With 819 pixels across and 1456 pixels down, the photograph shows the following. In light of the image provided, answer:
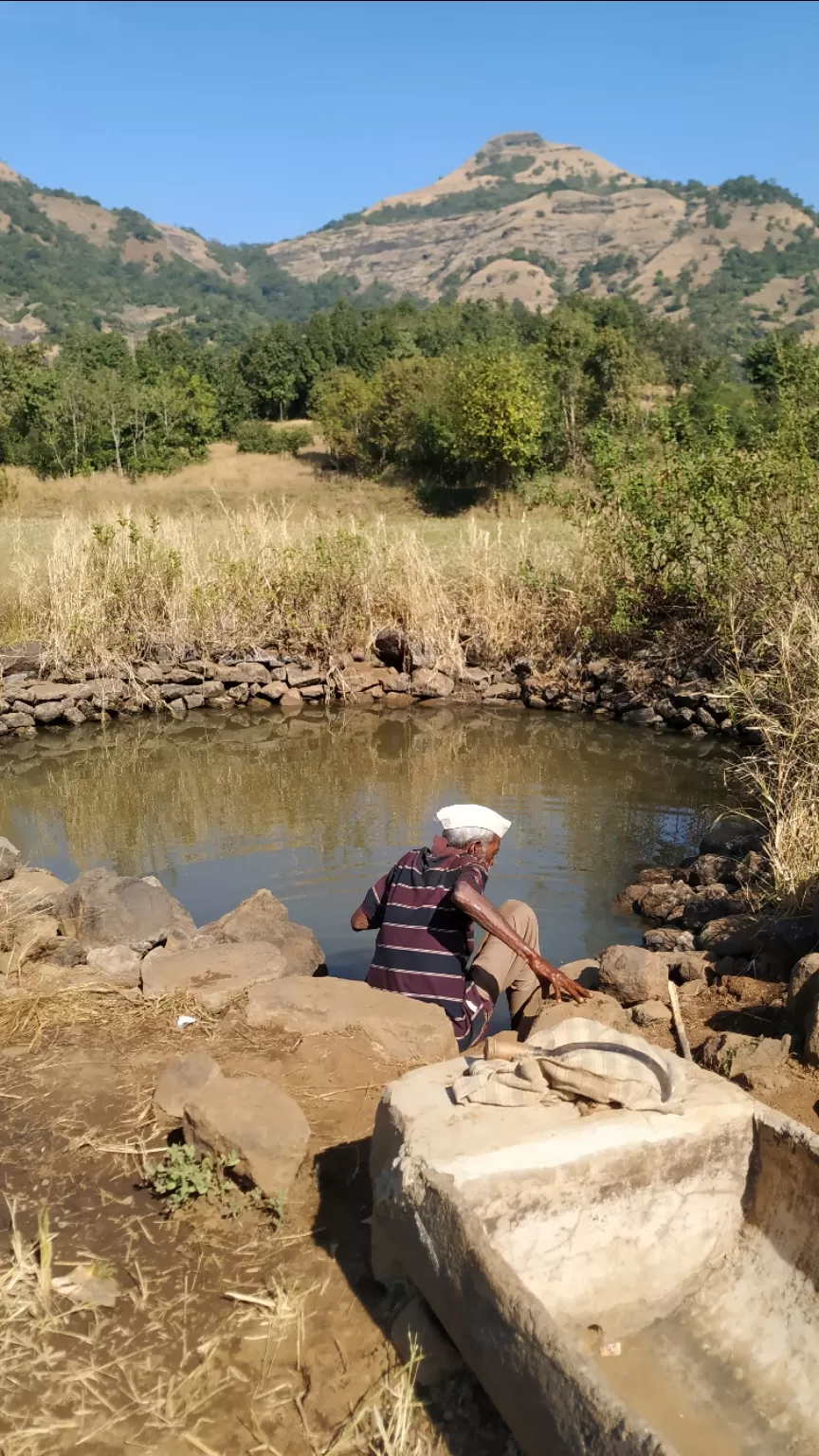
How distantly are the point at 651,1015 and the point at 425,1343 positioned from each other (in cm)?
240

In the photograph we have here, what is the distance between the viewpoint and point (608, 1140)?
2.80 meters

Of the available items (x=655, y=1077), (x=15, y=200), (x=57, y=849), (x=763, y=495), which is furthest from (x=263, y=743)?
(x=15, y=200)

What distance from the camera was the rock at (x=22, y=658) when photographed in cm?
1210

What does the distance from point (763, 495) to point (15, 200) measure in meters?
184

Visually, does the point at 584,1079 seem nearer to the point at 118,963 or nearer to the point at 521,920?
the point at 521,920

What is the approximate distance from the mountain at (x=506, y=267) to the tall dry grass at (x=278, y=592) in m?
80.1

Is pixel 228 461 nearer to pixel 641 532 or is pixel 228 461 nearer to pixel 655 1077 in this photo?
pixel 641 532

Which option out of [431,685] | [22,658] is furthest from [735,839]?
[22,658]

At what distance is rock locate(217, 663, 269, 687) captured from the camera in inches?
515

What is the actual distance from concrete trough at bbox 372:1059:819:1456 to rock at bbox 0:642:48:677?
10065 mm

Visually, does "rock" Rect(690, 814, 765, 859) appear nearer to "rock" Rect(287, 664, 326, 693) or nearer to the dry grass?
the dry grass

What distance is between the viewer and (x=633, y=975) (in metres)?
5.12

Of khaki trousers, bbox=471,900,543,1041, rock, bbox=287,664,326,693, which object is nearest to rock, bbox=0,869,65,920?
khaki trousers, bbox=471,900,543,1041

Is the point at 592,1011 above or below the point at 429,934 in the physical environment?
below
